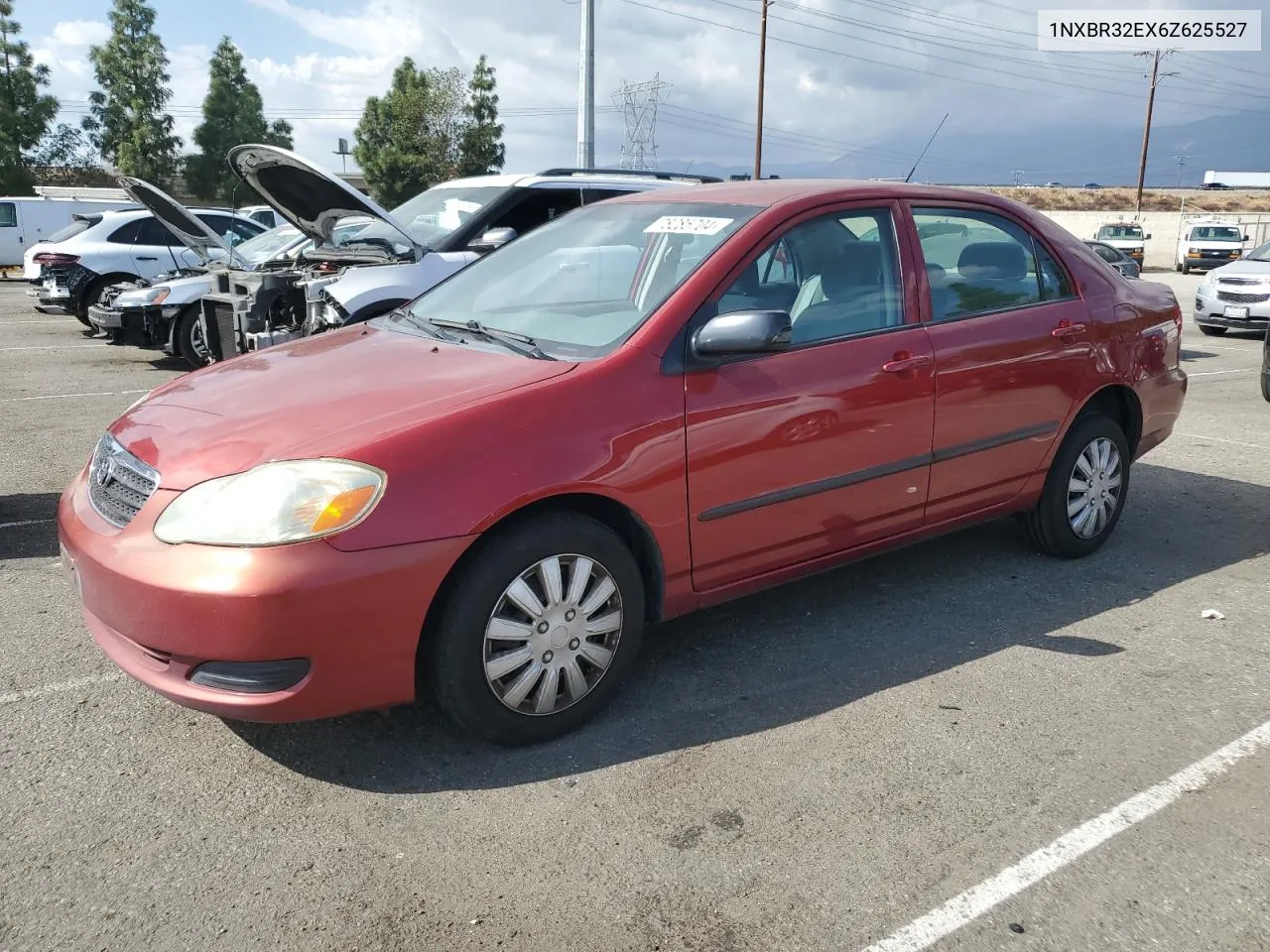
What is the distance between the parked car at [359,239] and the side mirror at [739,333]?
3.43 metres

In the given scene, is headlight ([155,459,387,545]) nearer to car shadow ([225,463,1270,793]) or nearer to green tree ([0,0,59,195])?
car shadow ([225,463,1270,793])

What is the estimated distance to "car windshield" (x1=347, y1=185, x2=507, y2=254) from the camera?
8.00 m

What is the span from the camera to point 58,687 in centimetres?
360

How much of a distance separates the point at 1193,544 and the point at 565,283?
353 cm

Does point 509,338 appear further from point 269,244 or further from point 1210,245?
point 1210,245

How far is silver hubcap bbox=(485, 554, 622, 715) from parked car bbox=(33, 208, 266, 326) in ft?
41.2

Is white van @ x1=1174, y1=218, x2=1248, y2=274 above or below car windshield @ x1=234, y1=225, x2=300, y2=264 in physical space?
below

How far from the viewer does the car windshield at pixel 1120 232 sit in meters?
34.8

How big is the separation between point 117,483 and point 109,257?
1282 cm

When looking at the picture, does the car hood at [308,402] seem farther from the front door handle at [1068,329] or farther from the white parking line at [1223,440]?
the white parking line at [1223,440]

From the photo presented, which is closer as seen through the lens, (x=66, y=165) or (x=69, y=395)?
(x=69, y=395)

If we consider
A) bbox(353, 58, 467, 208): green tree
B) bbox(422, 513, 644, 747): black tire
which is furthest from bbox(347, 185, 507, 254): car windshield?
bbox(353, 58, 467, 208): green tree

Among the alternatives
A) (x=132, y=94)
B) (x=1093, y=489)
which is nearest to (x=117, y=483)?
(x=1093, y=489)

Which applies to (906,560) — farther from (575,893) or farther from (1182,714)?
(575,893)
